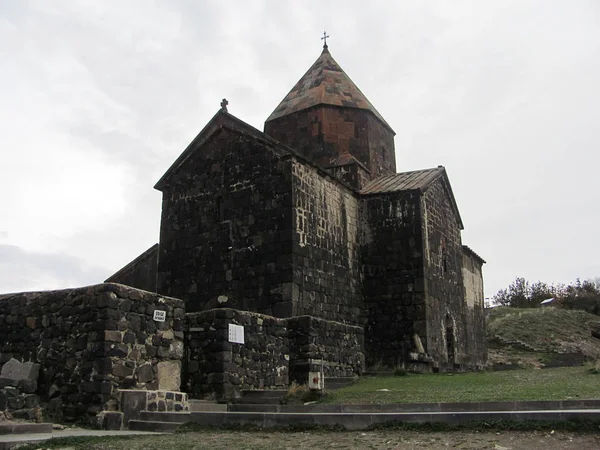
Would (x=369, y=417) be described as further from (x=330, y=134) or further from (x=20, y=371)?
(x=330, y=134)

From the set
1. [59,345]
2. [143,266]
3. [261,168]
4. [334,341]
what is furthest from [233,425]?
[143,266]

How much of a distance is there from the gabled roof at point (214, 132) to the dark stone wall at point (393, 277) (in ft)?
13.8

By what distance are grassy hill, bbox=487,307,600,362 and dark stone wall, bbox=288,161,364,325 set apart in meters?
12.9

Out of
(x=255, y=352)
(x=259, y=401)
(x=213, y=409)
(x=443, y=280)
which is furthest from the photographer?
(x=443, y=280)

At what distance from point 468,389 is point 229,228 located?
801cm

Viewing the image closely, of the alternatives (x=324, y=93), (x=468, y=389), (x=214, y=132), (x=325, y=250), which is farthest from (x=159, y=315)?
(x=324, y=93)

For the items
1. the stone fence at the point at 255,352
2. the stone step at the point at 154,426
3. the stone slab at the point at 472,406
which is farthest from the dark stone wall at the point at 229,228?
the stone step at the point at 154,426

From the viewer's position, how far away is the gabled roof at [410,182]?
1831cm

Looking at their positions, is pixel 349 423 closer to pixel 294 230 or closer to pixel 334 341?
pixel 334 341

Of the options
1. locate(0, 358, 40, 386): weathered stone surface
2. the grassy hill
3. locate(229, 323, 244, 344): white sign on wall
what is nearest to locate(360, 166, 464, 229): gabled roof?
locate(229, 323, 244, 344): white sign on wall

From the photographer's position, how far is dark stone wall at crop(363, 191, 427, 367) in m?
16.9

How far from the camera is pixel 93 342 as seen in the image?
27.7 feet

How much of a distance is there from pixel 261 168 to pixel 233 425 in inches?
387

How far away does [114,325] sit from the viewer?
8445 millimetres
